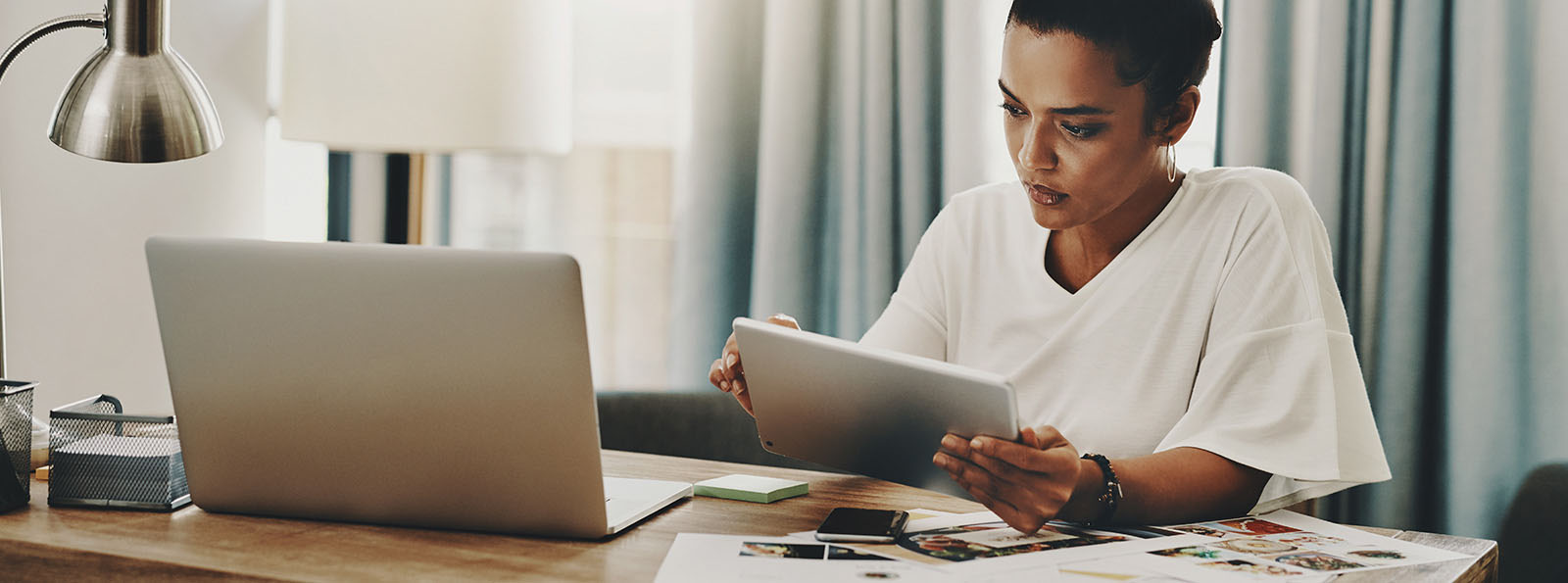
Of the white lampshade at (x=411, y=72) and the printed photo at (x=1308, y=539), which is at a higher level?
the white lampshade at (x=411, y=72)

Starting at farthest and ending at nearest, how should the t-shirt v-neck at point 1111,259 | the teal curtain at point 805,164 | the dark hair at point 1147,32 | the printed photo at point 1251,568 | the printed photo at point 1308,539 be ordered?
the teal curtain at point 805,164 < the t-shirt v-neck at point 1111,259 < the dark hair at point 1147,32 < the printed photo at point 1308,539 < the printed photo at point 1251,568

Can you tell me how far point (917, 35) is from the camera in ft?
7.16

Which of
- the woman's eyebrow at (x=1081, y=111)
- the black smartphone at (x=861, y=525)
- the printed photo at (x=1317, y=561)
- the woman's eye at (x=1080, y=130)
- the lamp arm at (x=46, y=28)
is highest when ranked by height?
the lamp arm at (x=46, y=28)

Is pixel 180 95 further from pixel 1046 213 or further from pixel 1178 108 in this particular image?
pixel 1178 108

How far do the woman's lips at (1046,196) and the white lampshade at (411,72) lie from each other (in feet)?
3.34

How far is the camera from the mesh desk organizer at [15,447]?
3.44 feet

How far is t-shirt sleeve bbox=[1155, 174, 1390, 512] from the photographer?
3.60 ft

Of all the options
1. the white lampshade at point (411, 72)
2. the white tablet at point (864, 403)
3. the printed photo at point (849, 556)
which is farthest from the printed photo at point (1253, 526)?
the white lampshade at point (411, 72)

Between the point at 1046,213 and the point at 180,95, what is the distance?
868 mm

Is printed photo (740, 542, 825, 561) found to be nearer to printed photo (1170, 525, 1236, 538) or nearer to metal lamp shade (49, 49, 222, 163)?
A: printed photo (1170, 525, 1236, 538)

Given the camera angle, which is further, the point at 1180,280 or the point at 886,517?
the point at 1180,280

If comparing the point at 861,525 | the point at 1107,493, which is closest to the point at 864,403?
the point at 861,525

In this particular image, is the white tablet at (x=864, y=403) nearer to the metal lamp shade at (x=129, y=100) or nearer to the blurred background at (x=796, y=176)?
the metal lamp shade at (x=129, y=100)

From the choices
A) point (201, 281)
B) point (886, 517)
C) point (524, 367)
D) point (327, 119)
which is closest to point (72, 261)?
point (327, 119)
